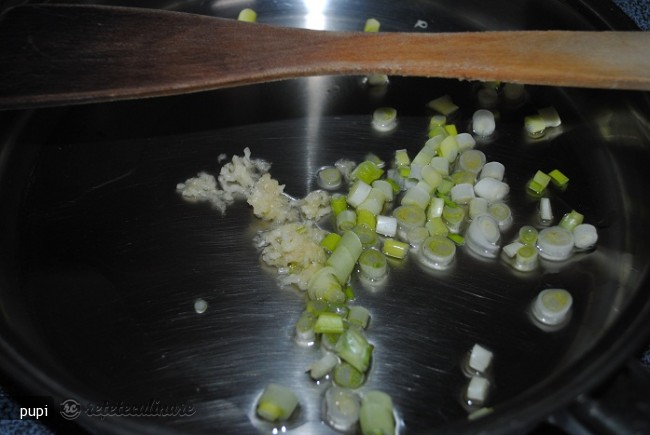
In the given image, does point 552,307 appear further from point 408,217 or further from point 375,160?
point 375,160

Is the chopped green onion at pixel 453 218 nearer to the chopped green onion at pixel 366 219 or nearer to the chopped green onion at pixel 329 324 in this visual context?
the chopped green onion at pixel 366 219

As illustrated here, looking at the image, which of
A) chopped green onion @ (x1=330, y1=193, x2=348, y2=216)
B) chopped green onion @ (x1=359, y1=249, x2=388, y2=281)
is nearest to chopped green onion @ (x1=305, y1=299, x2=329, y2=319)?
chopped green onion @ (x1=359, y1=249, x2=388, y2=281)

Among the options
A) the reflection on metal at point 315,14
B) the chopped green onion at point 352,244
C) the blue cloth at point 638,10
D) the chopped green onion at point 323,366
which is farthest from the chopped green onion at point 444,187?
the blue cloth at point 638,10

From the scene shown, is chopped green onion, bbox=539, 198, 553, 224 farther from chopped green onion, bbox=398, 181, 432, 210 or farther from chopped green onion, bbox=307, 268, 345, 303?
chopped green onion, bbox=307, 268, 345, 303

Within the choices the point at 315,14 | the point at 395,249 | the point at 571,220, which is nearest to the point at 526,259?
the point at 571,220

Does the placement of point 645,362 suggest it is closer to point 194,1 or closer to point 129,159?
point 129,159

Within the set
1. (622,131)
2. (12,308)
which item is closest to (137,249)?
(12,308)
